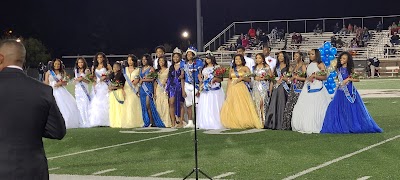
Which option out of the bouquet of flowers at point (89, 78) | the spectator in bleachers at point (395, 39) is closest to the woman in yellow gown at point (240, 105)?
the bouquet of flowers at point (89, 78)

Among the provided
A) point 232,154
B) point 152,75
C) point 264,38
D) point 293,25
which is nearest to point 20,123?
point 232,154

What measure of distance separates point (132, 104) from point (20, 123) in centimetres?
1200

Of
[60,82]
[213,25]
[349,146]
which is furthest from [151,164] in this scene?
[213,25]

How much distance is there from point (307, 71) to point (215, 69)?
217 cm

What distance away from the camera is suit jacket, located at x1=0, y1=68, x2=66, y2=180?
14.9 feet

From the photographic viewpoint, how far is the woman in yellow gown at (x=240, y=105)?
15242 mm

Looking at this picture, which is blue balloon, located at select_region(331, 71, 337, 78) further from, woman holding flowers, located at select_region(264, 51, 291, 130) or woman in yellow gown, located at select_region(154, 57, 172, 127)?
woman in yellow gown, located at select_region(154, 57, 172, 127)

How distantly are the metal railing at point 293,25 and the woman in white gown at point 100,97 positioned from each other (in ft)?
107

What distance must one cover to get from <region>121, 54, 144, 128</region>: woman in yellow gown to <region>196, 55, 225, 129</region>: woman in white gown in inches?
63.2

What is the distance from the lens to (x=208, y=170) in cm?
960

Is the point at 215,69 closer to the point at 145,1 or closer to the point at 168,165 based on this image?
the point at 168,165

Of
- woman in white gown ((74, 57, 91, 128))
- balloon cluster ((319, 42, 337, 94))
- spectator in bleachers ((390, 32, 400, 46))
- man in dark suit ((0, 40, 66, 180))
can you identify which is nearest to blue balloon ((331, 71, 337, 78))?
balloon cluster ((319, 42, 337, 94))

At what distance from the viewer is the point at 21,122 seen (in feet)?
15.0

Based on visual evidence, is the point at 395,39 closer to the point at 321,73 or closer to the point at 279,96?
the point at 279,96
